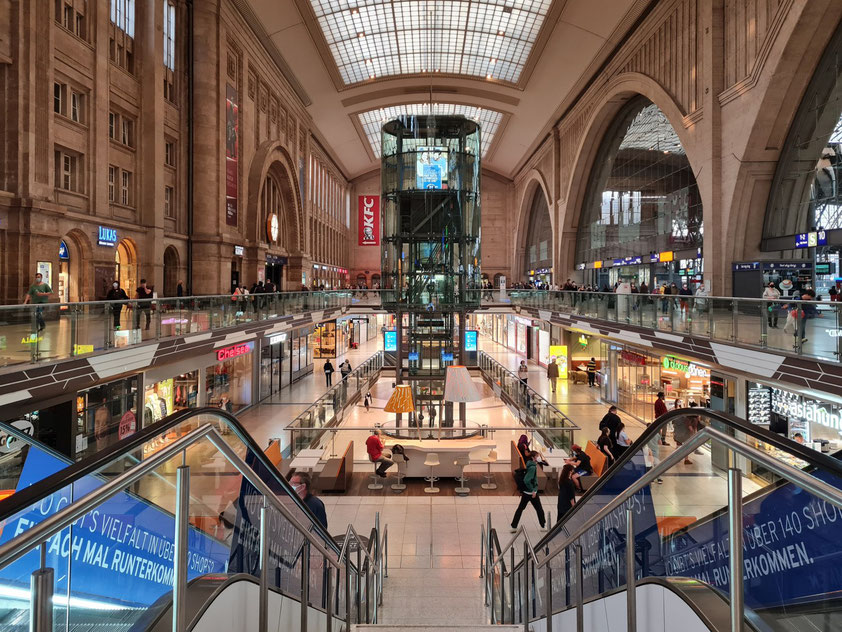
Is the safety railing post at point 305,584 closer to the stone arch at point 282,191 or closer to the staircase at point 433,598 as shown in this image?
the staircase at point 433,598

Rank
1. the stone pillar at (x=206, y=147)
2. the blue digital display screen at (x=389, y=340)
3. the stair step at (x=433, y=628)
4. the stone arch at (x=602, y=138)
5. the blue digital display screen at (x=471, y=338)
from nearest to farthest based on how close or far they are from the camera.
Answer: the stair step at (x=433, y=628) < the stone arch at (x=602, y=138) < the stone pillar at (x=206, y=147) < the blue digital display screen at (x=471, y=338) < the blue digital display screen at (x=389, y=340)

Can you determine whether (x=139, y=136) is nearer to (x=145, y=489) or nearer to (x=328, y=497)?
(x=328, y=497)

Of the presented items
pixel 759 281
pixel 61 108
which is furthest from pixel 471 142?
pixel 61 108

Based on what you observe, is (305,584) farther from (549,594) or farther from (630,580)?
(630,580)

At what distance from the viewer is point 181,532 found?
7.41 feet

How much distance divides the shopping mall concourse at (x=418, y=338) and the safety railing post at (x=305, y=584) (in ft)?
0.13

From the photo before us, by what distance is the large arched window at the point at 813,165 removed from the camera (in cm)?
1644

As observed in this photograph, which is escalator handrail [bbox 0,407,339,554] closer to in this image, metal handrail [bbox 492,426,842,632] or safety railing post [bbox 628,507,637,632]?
Result: metal handrail [bbox 492,426,842,632]

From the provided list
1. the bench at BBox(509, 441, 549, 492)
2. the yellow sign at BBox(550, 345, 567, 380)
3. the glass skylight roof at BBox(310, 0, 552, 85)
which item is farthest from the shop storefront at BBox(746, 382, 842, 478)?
the glass skylight roof at BBox(310, 0, 552, 85)

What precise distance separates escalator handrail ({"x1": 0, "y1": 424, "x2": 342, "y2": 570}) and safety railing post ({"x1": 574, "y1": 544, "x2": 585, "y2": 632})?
7.82 feet

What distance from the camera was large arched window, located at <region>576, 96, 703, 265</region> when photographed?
24438mm

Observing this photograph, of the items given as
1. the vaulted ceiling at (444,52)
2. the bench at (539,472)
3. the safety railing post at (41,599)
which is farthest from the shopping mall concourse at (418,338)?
the vaulted ceiling at (444,52)

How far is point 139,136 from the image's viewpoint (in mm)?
20688

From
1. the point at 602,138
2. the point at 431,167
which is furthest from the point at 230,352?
the point at 602,138
